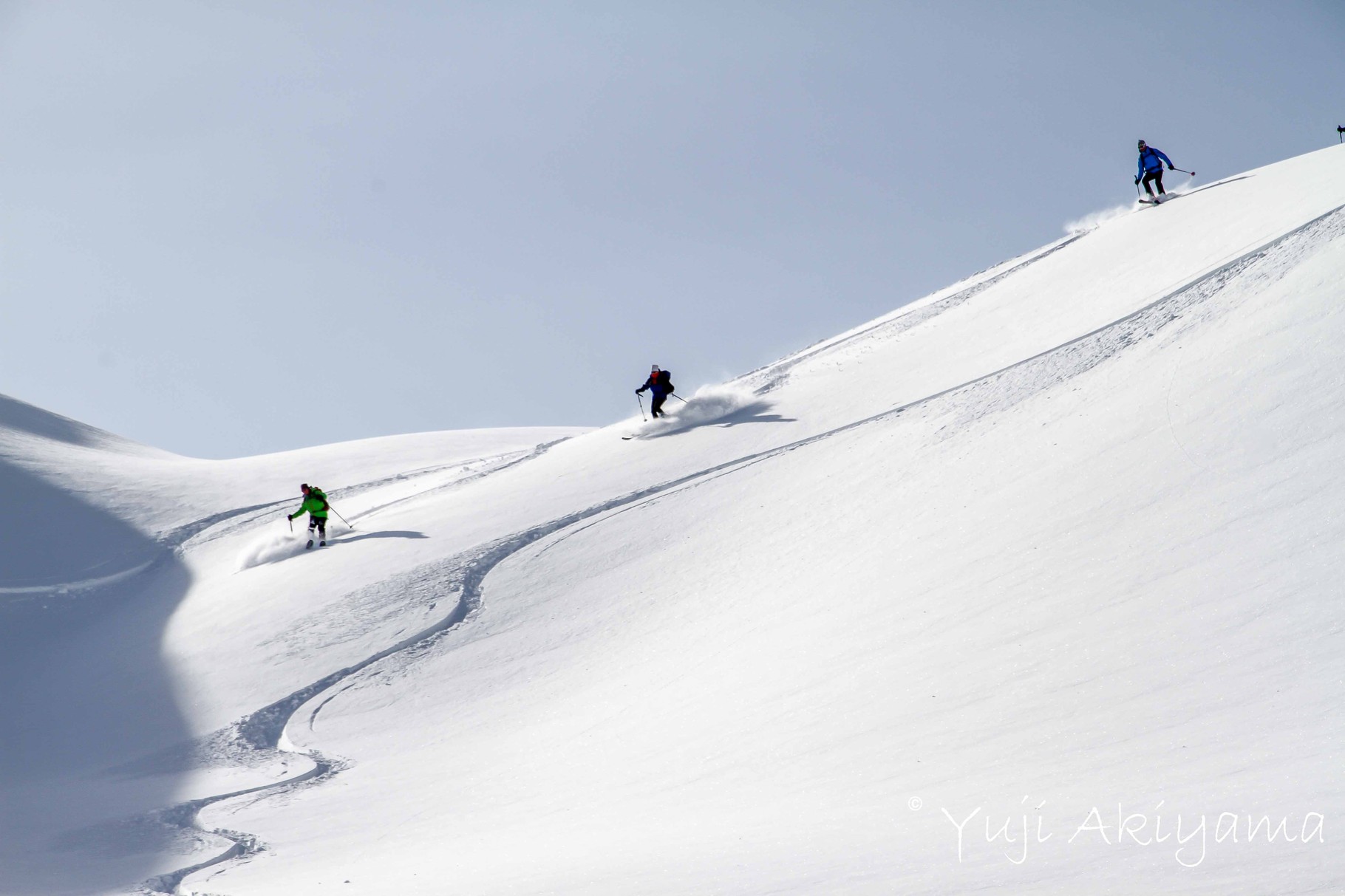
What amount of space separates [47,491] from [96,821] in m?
15.5

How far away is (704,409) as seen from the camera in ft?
66.7

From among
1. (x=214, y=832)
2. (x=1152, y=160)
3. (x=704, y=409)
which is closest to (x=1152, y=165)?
(x=1152, y=160)

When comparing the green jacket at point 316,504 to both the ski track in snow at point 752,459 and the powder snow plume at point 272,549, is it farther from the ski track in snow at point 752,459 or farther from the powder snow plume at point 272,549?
the ski track in snow at point 752,459

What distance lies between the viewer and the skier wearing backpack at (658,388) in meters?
20.9

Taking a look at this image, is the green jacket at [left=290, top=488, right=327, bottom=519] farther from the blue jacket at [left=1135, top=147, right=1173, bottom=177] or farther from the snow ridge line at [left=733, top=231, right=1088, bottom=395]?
A: the blue jacket at [left=1135, top=147, right=1173, bottom=177]

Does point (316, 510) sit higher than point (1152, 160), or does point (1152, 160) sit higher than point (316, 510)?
point (1152, 160)

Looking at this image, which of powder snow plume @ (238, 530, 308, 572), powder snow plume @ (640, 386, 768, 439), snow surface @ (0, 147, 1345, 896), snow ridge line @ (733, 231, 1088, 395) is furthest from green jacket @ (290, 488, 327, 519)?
snow ridge line @ (733, 231, 1088, 395)

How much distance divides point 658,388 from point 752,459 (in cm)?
444

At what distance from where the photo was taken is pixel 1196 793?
5926 mm

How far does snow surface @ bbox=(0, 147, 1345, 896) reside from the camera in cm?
658

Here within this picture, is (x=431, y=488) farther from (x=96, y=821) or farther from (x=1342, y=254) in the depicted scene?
(x=1342, y=254)

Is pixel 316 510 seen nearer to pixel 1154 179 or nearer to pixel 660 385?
pixel 660 385

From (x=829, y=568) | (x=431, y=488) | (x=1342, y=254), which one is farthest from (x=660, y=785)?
(x=431, y=488)

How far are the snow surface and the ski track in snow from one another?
8 cm
